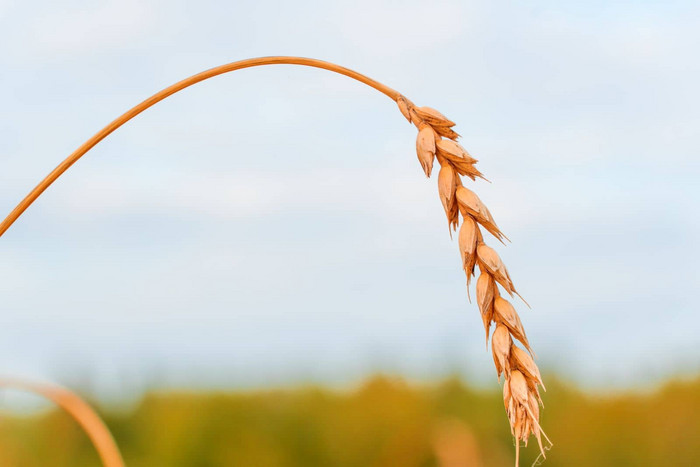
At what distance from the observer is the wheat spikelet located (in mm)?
645

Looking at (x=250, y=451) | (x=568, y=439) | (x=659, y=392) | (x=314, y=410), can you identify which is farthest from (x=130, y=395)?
(x=659, y=392)

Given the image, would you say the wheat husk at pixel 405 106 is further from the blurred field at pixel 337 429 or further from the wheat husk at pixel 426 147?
the blurred field at pixel 337 429

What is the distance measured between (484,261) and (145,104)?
410mm

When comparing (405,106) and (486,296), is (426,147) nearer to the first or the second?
(405,106)

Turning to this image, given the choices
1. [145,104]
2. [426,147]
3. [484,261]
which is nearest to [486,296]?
[484,261]

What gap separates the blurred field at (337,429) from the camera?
2154 millimetres

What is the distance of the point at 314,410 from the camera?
2.21 metres

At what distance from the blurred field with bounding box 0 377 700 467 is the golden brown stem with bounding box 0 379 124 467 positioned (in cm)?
142

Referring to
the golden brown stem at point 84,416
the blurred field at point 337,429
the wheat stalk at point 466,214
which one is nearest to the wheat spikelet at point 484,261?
Result: the wheat stalk at point 466,214

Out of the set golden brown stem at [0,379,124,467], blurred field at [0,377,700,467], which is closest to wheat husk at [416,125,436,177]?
golden brown stem at [0,379,124,467]

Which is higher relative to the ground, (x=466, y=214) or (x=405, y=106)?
(x=405, y=106)

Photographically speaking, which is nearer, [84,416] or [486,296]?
[486,296]

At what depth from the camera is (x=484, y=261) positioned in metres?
0.67

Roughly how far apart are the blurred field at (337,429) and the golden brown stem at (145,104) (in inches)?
63.7
